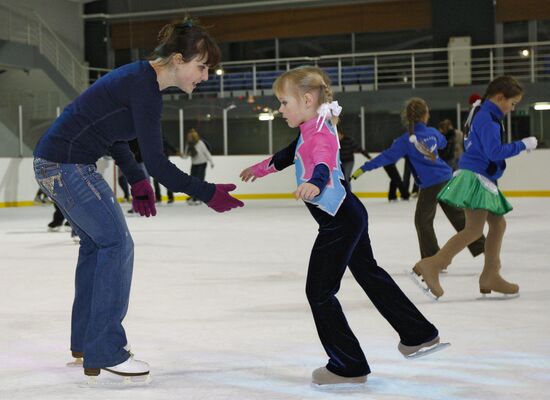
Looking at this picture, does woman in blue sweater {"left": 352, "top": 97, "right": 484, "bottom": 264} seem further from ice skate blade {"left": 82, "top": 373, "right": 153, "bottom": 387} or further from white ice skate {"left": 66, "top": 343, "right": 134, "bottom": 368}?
ice skate blade {"left": 82, "top": 373, "right": 153, "bottom": 387}

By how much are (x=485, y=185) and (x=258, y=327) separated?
1428mm

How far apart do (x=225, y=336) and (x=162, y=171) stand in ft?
4.02

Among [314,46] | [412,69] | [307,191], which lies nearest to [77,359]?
[307,191]

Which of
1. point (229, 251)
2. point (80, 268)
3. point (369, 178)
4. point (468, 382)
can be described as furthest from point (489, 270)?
point (369, 178)

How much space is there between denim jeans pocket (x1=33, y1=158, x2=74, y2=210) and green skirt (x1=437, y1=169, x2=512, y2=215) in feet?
7.54

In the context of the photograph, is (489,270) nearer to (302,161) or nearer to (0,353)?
(302,161)

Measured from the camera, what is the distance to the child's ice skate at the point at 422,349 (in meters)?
3.12

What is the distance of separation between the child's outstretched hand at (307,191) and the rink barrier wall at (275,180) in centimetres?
1391

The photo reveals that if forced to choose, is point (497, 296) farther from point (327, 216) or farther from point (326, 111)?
point (326, 111)

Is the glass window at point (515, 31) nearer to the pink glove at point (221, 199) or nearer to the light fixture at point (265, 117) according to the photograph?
the light fixture at point (265, 117)

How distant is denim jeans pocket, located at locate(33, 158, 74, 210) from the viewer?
2.92 meters

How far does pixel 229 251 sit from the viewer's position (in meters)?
7.62

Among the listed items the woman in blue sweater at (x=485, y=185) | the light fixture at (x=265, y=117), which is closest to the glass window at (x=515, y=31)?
the light fixture at (x=265, y=117)

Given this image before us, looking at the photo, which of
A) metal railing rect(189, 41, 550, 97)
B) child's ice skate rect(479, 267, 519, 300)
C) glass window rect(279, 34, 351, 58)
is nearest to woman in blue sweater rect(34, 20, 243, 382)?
child's ice skate rect(479, 267, 519, 300)
